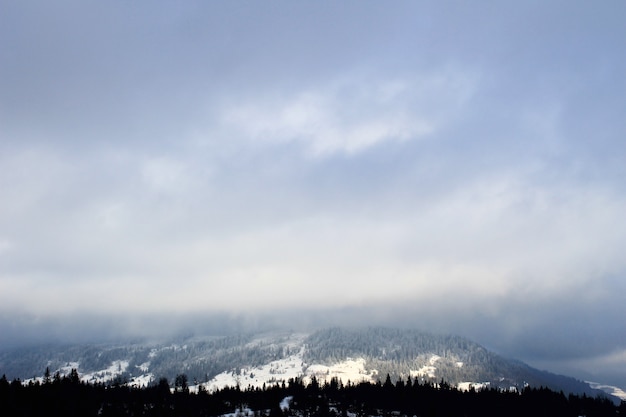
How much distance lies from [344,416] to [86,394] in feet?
380

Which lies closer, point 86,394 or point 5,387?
point 5,387

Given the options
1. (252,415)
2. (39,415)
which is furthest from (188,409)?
(39,415)

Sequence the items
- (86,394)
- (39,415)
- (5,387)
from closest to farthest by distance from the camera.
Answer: (39,415) → (5,387) → (86,394)

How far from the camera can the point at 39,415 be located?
152 metres

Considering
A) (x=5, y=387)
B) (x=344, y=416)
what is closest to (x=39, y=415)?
(x=5, y=387)

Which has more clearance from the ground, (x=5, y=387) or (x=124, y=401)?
(x=5, y=387)

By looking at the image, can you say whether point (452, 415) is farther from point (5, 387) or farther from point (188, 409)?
point (5, 387)

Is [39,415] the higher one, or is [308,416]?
[39,415]

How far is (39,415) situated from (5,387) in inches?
891

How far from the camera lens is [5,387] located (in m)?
162

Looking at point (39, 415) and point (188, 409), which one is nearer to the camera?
point (39, 415)

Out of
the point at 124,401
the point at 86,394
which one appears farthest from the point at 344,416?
the point at 86,394

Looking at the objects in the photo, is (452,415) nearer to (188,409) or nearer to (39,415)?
(188,409)

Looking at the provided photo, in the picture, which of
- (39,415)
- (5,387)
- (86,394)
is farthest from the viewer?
(86,394)
